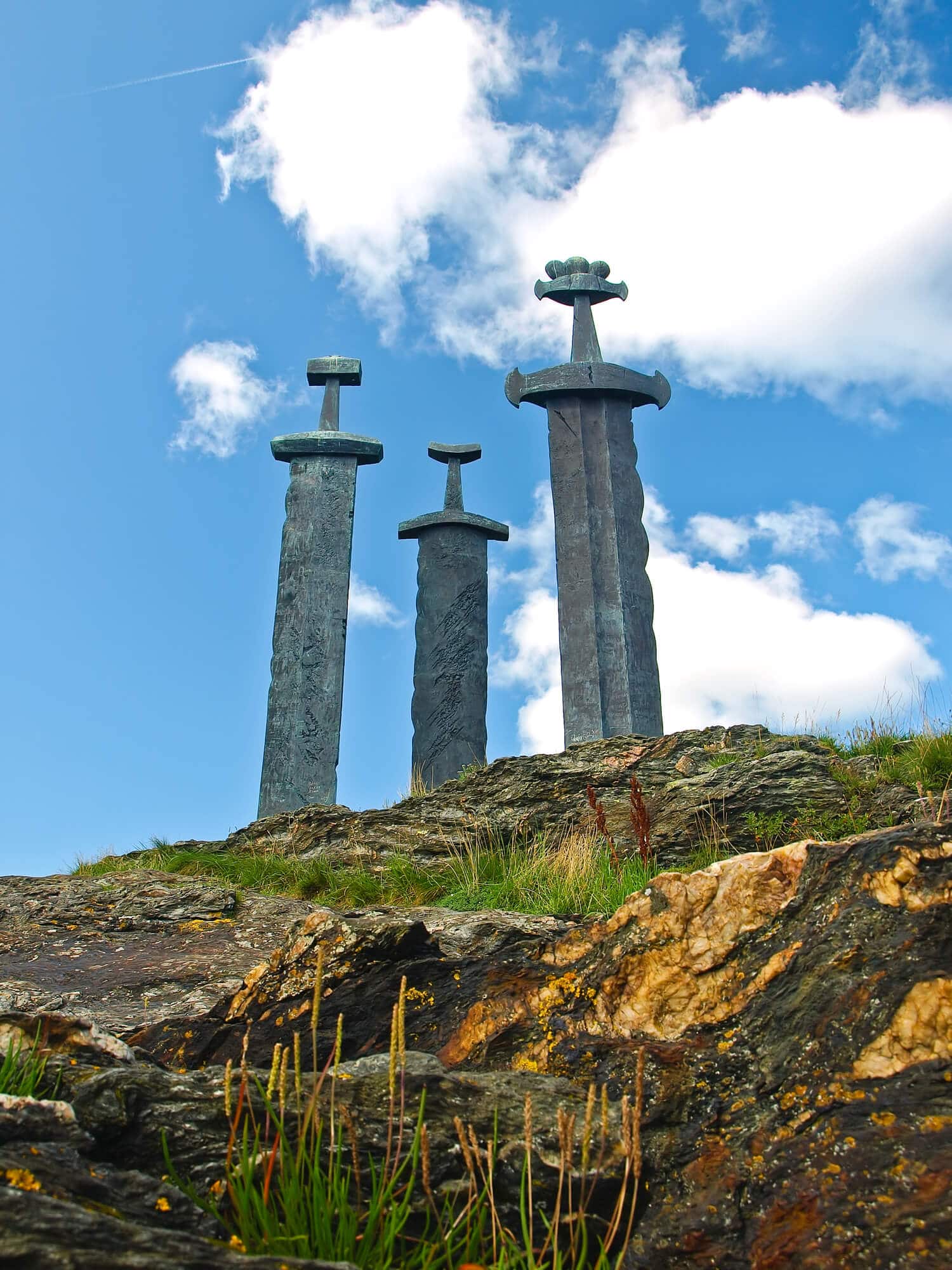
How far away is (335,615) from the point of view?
11.9 meters

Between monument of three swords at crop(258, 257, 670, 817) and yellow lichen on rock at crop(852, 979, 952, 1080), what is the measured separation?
29.0 feet

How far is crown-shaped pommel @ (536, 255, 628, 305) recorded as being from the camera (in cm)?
1294

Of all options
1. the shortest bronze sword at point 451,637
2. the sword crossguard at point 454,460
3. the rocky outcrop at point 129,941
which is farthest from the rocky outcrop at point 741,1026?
the sword crossguard at point 454,460

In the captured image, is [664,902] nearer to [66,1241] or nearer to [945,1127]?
[945,1127]

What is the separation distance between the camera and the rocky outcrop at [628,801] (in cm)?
579

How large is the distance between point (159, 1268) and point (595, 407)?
1167 centimetres

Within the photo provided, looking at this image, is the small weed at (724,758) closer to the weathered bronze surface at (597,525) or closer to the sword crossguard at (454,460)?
the weathered bronze surface at (597,525)

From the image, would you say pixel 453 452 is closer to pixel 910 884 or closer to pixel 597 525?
pixel 597 525

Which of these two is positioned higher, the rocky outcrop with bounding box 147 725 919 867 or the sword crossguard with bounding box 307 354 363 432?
the sword crossguard with bounding box 307 354 363 432

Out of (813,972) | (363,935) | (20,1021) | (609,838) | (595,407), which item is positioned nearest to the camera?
(813,972)

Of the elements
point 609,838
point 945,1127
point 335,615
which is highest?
point 335,615

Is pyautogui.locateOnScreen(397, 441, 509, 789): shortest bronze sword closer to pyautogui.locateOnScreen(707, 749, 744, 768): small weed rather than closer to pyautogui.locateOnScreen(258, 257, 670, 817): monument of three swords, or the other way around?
pyautogui.locateOnScreen(258, 257, 670, 817): monument of three swords

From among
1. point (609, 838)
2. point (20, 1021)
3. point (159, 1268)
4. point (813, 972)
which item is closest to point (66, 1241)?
point (159, 1268)


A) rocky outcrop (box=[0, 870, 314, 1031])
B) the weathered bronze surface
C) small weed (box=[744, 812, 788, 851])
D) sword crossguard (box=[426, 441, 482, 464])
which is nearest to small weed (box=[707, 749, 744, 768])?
small weed (box=[744, 812, 788, 851])
